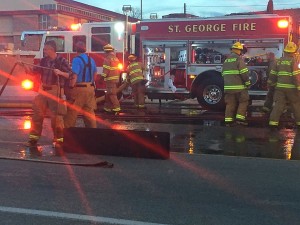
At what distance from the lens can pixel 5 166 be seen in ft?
22.5

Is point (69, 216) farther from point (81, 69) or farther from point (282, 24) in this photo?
point (282, 24)

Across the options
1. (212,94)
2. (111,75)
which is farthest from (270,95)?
(111,75)

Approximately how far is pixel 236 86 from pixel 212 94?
10.6 ft

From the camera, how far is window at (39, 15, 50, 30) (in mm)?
46844

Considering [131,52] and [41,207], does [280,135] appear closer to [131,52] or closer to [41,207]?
[41,207]

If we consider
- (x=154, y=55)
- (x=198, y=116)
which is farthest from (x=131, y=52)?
(x=198, y=116)

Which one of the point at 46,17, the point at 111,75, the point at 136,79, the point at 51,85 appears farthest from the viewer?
the point at 46,17

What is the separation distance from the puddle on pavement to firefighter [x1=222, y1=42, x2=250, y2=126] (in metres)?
0.45

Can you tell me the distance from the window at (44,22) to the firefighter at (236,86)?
38.4 m

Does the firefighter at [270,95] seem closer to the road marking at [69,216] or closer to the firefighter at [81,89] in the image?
the firefighter at [81,89]

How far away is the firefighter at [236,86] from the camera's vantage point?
10.8m

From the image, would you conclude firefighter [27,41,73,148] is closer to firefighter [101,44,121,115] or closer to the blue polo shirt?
the blue polo shirt

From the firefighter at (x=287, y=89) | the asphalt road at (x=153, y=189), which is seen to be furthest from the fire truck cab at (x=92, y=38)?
the asphalt road at (x=153, y=189)

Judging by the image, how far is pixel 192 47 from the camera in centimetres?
1446
